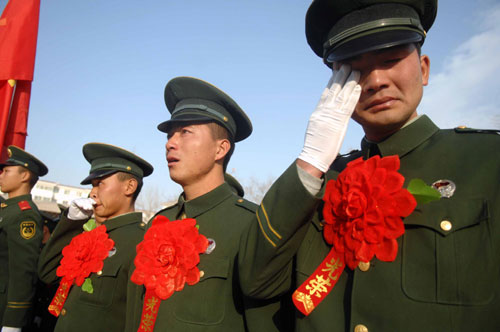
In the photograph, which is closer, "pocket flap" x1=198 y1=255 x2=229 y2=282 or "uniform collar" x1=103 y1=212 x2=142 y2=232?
"pocket flap" x1=198 y1=255 x2=229 y2=282

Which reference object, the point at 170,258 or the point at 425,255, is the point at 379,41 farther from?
the point at 170,258

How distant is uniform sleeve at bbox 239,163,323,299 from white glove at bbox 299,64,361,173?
117 mm

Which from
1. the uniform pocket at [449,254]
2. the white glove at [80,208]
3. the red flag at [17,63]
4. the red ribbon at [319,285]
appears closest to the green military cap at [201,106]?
the white glove at [80,208]

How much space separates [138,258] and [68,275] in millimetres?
1575

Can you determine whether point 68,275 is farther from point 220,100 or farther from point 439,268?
point 439,268

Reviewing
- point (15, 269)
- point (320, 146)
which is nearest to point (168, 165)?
point (320, 146)

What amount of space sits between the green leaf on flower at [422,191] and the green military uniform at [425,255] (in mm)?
53

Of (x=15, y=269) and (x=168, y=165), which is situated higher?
(x=168, y=165)

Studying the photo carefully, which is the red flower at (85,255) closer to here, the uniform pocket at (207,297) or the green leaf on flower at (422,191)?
the uniform pocket at (207,297)

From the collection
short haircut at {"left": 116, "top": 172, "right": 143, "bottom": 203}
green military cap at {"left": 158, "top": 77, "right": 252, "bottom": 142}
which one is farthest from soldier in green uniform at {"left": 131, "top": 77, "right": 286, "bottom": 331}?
short haircut at {"left": 116, "top": 172, "right": 143, "bottom": 203}

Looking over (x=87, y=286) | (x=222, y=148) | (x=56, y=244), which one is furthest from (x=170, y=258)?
(x=56, y=244)

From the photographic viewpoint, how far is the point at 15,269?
469 centimetres

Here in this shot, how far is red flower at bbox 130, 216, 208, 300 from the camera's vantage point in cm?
236

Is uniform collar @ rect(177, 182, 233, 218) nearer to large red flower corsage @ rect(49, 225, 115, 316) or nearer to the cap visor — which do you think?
the cap visor
